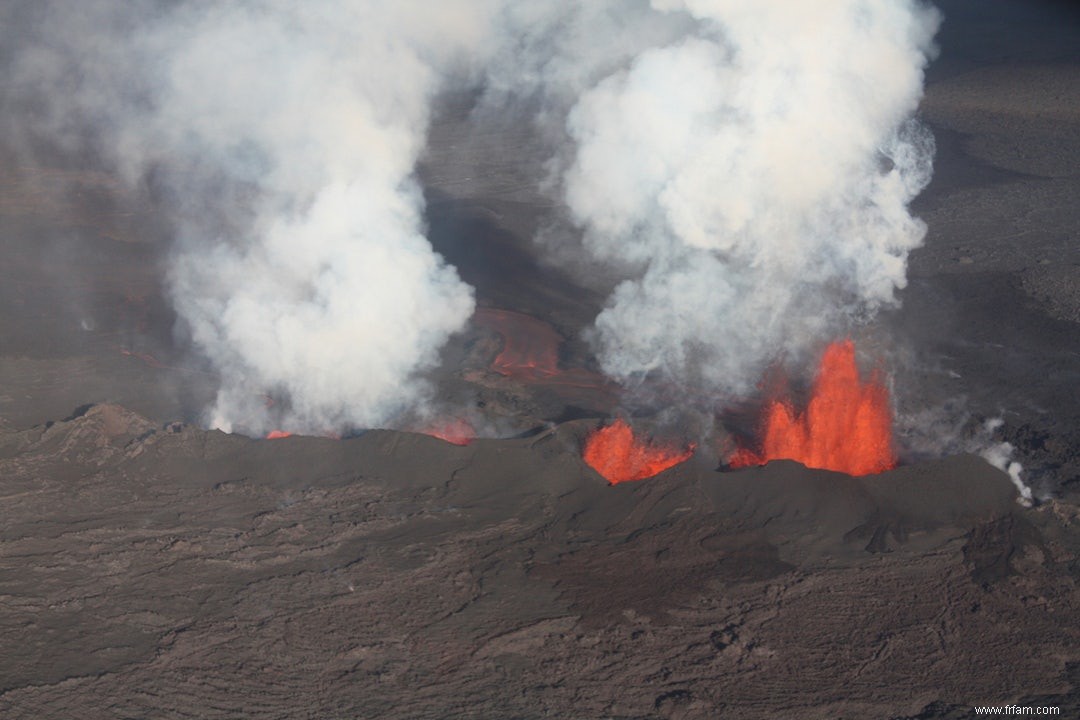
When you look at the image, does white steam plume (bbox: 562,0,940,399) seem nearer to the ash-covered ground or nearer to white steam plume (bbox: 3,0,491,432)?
the ash-covered ground

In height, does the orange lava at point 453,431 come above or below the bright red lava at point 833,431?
above

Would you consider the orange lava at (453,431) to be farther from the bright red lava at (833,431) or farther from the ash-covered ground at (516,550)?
the bright red lava at (833,431)

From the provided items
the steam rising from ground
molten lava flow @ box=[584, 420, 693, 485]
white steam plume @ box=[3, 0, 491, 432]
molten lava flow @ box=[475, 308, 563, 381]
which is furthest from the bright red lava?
white steam plume @ box=[3, 0, 491, 432]

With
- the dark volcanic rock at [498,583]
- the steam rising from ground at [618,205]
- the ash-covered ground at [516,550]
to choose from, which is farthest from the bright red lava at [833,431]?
the steam rising from ground at [618,205]

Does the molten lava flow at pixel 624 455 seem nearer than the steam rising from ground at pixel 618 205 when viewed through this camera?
Yes

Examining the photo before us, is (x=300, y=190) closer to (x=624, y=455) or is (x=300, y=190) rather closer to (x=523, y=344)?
(x=523, y=344)

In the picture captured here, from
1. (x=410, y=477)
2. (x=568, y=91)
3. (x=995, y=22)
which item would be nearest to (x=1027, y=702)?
(x=410, y=477)

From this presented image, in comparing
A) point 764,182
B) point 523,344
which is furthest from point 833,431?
point 523,344

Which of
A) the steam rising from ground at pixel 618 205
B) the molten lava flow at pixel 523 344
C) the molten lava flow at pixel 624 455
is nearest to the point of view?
the molten lava flow at pixel 624 455
